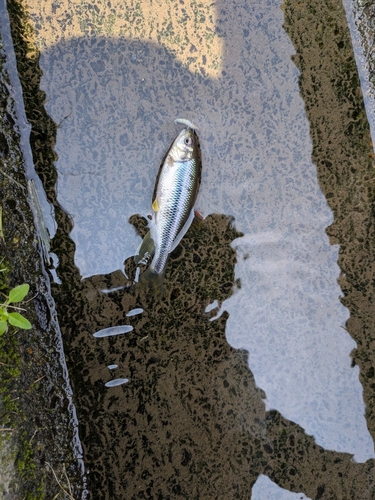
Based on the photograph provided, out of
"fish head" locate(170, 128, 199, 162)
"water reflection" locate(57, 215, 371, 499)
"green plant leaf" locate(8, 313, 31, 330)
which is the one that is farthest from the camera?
"water reflection" locate(57, 215, 371, 499)

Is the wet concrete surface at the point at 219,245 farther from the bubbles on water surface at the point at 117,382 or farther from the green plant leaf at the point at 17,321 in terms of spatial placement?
the green plant leaf at the point at 17,321

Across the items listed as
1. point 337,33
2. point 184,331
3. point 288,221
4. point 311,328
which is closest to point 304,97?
point 337,33

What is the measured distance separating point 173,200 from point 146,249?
35cm

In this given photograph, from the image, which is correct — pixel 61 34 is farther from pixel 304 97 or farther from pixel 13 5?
pixel 304 97

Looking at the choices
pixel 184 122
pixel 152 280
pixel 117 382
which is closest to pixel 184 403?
pixel 117 382

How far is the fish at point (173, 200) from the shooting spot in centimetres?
245

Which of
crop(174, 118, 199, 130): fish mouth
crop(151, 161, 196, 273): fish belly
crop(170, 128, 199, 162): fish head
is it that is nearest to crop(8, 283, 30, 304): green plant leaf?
crop(151, 161, 196, 273): fish belly

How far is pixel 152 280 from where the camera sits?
2.59 meters

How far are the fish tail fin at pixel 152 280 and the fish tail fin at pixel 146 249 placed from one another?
79mm

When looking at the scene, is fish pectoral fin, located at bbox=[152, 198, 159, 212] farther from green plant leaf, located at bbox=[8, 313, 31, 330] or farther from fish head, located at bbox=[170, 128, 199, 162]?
green plant leaf, located at bbox=[8, 313, 31, 330]

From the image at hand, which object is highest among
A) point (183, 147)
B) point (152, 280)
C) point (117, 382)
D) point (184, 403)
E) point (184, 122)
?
point (184, 122)

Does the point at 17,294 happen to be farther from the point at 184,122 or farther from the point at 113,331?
the point at 184,122

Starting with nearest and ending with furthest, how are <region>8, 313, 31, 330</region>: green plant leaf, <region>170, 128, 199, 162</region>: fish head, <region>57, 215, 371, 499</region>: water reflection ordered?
<region>8, 313, 31, 330</region>: green plant leaf → <region>170, 128, 199, 162</region>: fish head → <region>57, 215, 371, 499</region>: water reflection

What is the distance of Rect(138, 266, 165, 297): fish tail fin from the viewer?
2.58 meters
